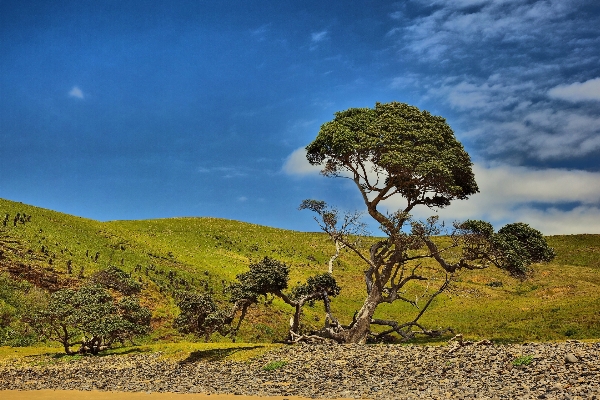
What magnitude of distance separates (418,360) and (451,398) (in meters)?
5.52

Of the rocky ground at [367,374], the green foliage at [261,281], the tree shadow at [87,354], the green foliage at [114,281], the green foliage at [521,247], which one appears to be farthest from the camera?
the green foliage at [114,281]

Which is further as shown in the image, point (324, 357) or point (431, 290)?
point (431, 290)

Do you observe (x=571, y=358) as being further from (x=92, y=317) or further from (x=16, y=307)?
Result: (x=16, y=307)

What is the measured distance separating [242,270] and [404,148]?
160ft

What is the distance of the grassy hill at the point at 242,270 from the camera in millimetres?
41531

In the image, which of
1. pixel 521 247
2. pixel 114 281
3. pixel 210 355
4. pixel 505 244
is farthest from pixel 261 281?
pixel 114 281

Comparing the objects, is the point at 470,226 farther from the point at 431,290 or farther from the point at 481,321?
the point at 431,290

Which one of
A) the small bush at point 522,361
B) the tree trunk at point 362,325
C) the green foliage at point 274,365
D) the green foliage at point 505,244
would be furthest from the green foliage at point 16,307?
the small bush at point 522,361

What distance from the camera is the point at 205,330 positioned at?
2881 cm

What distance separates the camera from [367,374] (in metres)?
17.0

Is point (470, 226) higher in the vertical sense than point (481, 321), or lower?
higher

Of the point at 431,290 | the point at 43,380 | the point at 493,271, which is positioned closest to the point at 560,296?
the point at 431,290

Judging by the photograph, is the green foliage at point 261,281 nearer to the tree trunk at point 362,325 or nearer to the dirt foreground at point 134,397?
the tree trunk at point 362,325

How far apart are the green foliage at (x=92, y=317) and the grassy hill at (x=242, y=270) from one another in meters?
7.03
